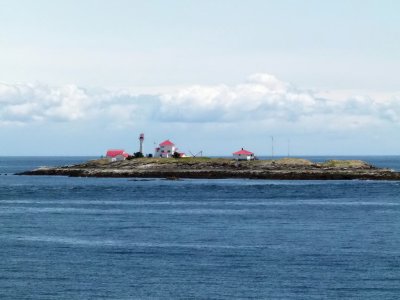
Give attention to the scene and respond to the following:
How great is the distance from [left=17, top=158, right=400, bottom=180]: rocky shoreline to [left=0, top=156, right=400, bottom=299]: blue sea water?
5412cm

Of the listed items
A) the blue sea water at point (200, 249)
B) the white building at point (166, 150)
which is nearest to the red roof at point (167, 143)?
the white building at point (166, 150)

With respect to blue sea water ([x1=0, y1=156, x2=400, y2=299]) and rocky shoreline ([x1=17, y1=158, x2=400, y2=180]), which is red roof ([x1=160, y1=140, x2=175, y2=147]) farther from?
blue sea water ([x1=0, y1=156, x2=400, y2=299])

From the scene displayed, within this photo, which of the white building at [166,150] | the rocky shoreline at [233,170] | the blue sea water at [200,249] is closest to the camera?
the blue sea water at [200,249]

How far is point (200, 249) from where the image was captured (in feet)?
177

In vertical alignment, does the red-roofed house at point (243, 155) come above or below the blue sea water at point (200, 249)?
above

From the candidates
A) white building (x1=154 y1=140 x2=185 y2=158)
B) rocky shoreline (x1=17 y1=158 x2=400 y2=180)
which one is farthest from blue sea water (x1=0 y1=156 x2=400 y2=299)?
white building (x1=154 y1=140 x2=185 y2=158)

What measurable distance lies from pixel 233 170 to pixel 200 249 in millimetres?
111453

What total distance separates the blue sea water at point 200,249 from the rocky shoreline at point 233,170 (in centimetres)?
5412

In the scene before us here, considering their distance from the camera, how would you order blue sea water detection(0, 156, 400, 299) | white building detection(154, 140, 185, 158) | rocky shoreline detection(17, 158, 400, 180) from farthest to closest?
white building detection(154, 140, 185, 158) → rocky shoreline detection(17, 158, 400, 180) → blue sea water detection(0, 156, 400, 299)

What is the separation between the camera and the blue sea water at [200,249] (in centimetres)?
4091

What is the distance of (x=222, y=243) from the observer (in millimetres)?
57188

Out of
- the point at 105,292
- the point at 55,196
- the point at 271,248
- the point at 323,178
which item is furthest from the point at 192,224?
the point at 323,178

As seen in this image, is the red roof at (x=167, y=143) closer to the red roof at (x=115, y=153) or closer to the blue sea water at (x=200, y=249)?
the red roof at (x=115, y=153)

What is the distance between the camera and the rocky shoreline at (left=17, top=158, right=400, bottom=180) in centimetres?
15800
